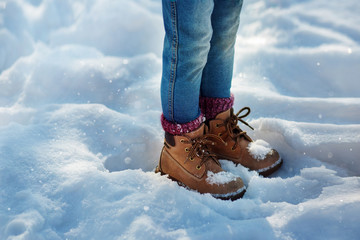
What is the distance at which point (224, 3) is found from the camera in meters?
1.12

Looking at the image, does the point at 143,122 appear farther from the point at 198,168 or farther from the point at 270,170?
the point at 270,170

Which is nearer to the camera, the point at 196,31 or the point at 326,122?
the point at 196,31

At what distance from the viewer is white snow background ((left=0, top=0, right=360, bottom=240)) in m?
0.92

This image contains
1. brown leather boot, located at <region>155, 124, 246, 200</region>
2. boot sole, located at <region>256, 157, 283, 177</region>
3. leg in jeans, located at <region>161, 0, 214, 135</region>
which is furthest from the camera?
boot sole, located at <region>256, 157, 283, 177</region>

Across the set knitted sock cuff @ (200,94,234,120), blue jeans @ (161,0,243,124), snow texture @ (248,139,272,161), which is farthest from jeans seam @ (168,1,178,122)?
snow texture @ (248,139,272,161)

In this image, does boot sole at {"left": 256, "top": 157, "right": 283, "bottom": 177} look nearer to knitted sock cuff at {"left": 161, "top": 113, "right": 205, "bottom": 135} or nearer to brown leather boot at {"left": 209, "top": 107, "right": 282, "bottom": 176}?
brown leather boot at {"left": 209, "top": 107, "right": 282, "bottom": 176}

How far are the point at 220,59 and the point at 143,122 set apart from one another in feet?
1.67

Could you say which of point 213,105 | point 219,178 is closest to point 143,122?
point 213,105

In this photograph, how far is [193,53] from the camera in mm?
963

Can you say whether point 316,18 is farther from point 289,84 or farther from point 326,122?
point 326,122

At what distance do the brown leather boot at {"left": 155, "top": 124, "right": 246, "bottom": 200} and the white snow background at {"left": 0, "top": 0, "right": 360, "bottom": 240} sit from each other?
56 millimetres

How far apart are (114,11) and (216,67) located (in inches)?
53.2

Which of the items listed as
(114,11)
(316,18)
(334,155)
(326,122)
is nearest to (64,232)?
(334,155)

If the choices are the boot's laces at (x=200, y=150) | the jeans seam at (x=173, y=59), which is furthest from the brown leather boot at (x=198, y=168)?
the jeans seam at (x=173, y=59)
